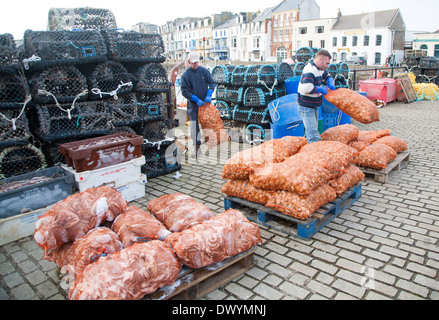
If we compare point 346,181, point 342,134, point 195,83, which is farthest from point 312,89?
point 195,83

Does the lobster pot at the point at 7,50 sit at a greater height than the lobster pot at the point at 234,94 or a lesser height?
greater

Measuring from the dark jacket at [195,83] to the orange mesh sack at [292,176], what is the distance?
3305 mm

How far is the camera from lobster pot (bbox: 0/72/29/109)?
15.4ft

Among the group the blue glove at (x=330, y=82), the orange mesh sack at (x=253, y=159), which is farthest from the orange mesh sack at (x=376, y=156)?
the orange mesh sack at (x=253, y=159)

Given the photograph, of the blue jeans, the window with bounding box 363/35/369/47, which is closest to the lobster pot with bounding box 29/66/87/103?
the blue jeans

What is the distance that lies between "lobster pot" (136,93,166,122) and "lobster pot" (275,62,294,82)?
3340mm

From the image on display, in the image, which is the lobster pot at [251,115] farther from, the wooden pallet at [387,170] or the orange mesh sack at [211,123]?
the wooden pallet at [387,170]

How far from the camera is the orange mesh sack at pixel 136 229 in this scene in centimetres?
297

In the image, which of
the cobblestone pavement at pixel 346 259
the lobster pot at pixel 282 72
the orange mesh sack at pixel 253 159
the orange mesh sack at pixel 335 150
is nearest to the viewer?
the cobblestone pavement at pixel 346 259

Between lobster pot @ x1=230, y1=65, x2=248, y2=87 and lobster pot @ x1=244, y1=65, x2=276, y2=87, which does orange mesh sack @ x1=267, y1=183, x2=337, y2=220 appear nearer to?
lobster pot @ x1=244, y1=65, x2=276, y2=87

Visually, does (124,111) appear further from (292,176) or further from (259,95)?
(292,176)

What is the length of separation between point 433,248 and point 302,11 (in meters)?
58.4

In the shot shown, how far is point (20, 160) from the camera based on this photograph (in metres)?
4.94

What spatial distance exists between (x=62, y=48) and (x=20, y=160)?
1.95 m
